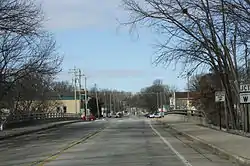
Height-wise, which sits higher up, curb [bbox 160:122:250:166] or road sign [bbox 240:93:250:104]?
road sign [bbox 240:93:250:104]

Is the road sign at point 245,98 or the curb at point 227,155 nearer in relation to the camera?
the curb at point 227,155

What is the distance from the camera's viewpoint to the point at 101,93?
612 feet

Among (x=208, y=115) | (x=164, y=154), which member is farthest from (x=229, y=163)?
(x=208, y=115)

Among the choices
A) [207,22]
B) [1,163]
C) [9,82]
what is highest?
[207,22]

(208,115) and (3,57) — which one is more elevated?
(3,57)

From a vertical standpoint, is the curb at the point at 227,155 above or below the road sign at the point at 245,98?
below

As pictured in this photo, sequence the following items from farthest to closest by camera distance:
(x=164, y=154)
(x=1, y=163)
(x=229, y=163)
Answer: (x=164, y=154) < (x=1, y=163) < (x=229, y=163)

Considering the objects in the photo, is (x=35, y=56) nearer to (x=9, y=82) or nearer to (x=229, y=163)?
(x=9, y=82)

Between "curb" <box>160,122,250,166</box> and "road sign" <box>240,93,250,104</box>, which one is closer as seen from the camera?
"curb" <box>160,122,250,166</box>

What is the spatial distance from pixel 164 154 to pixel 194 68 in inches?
535

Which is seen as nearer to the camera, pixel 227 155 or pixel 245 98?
pixel 227 155

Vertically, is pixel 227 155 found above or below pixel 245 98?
below

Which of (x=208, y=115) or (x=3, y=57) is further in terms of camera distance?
(x=208, y=115)

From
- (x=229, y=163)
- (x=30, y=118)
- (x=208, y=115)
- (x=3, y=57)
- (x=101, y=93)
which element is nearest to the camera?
(x=229, y=163)
